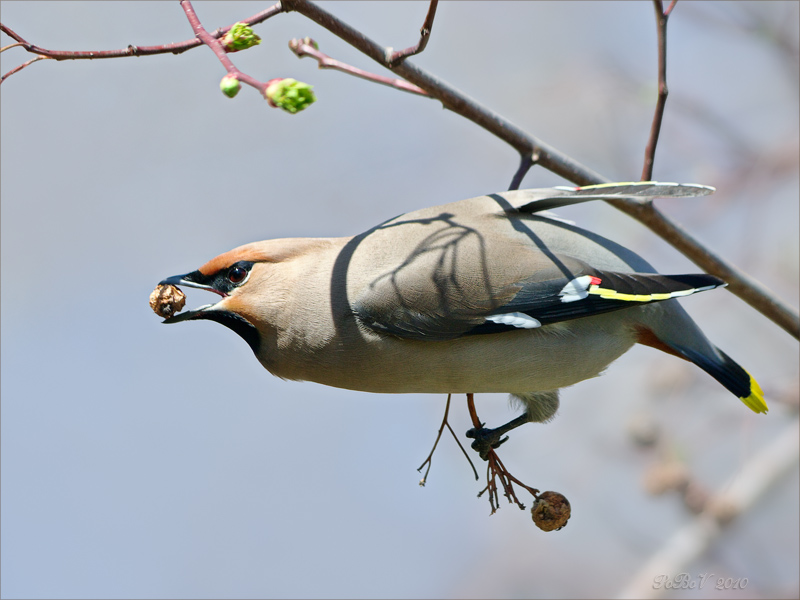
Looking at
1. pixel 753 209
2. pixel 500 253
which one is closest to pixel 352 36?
pixel 500 253

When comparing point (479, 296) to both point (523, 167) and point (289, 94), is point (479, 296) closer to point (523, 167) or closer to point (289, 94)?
point (523, 167)

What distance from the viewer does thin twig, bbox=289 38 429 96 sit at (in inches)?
106

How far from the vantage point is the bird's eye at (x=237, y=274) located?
9.65ft

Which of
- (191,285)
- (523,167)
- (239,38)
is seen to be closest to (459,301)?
(523,167)

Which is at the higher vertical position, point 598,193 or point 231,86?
point 231,86

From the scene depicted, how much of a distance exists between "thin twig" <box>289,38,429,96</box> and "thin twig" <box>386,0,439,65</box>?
0.86ft

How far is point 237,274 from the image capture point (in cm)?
294

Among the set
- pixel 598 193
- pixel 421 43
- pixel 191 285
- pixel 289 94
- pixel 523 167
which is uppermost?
pixel 421 43

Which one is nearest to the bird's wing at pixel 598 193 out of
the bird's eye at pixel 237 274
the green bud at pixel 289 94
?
the bird's eye at pixel 237 274

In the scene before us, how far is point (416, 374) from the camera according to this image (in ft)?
9.08

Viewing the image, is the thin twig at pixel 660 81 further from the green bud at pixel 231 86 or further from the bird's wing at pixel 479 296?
the green bud at pixel 231 86

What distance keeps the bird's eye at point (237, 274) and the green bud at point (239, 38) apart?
1.03 meters

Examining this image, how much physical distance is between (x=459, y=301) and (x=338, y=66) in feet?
2.70

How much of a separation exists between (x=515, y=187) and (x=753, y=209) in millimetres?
2191
